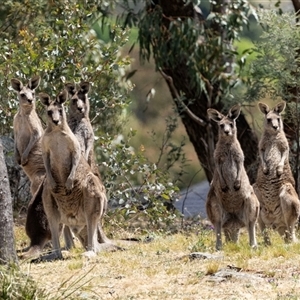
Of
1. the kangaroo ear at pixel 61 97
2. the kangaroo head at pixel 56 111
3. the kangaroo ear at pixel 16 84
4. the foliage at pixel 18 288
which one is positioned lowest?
the foliage at pixel 18 288

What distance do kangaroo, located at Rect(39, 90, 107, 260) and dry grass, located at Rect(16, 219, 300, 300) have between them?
0.31m

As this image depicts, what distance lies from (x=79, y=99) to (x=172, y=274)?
317cm

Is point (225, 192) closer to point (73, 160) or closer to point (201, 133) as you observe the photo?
point (73, 160)

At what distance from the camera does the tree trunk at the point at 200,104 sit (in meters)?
14.3

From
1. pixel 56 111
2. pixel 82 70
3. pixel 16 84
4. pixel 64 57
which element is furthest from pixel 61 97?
pixel 64 57

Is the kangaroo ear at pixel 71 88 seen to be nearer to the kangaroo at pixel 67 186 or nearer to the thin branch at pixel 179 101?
the kangaroo at pixel 67 186

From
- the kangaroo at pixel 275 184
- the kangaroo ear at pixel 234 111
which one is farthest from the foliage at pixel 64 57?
the kangaroo ear at pixel 234 111

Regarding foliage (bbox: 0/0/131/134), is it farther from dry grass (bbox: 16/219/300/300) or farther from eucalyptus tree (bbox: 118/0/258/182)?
dry grass (bbox: 16/219/300/300)

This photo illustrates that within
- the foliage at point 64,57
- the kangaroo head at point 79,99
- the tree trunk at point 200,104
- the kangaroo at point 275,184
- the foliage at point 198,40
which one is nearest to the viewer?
the kangaroo at point 275,184

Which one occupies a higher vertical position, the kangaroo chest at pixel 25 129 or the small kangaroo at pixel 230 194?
the kangaroo chest at pixel 25 129

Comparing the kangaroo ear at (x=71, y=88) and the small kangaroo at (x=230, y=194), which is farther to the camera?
the kangaroo ear at (x=71, y=88)

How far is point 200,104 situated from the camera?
1470cm

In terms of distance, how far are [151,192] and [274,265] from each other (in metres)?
4.52

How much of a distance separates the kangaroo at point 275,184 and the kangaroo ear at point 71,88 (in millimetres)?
2140
